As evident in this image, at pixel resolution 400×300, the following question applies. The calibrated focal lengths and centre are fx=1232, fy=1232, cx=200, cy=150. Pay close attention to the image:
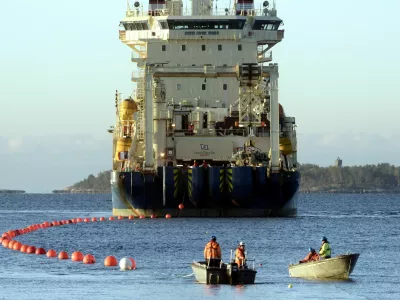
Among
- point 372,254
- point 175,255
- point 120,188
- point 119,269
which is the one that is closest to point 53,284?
point 119,269

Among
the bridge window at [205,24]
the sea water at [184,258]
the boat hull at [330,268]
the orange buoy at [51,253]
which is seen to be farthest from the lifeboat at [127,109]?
the boat hull at [330,268]

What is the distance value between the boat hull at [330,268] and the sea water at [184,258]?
58 centimetres

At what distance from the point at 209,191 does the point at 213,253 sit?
3957 cm

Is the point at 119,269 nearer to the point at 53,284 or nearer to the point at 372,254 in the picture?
the point at 53,284

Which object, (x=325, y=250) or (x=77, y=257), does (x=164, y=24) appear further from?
(x=325, y=250)

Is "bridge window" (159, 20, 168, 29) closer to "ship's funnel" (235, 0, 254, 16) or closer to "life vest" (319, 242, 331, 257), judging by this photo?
"ship's funnel" (235, 0, 254, 16)

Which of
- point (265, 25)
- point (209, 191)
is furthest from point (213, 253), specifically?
point (265, 25)

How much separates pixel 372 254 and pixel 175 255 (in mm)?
9814

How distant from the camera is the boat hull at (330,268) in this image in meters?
46.1

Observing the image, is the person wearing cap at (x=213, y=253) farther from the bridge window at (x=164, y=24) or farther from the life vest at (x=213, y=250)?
the bridge window at (x=164, y=24)

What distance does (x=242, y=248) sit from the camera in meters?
44.0

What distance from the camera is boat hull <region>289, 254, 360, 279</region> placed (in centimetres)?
4612

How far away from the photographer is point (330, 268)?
46.3m

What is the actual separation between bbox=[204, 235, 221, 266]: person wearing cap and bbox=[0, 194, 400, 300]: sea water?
3.26ft
